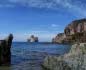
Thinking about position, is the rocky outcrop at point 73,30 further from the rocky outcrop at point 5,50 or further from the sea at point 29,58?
the rocky outcrop at point 5,50

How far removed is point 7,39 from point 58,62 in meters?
11.7

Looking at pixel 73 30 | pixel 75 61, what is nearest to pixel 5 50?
pixel 75 61

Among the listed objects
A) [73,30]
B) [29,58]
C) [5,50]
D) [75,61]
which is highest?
[73,30]

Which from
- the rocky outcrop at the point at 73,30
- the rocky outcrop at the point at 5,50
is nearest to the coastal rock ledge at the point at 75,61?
the rocky outcrop at the point at 5,50

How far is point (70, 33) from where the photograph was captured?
189m

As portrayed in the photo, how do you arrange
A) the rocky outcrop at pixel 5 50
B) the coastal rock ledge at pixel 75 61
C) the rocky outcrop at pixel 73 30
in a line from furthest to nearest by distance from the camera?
the rocky outcrop at pixel 73 30 < the rocky outcrop at pixel 5 50 < the coastal rock ledge at pixel 75 61

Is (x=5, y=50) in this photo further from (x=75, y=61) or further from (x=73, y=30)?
(x=73, y=30)

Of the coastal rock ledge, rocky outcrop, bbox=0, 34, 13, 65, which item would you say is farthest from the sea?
the coastal rock ledge

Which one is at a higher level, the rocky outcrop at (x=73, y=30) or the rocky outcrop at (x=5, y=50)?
the rocky outcrop at (x=73, y=30)

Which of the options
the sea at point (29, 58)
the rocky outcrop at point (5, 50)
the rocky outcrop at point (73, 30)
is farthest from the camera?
the rocky outcrop at point (73, 30)

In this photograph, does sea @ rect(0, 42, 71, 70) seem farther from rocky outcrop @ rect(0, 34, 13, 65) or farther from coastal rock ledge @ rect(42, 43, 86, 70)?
coastal rock ledge @ rect(42, 43, 86, 70)

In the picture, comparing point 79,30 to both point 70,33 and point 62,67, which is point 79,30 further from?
point 62,67

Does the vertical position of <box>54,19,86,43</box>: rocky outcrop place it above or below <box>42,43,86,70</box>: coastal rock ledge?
above

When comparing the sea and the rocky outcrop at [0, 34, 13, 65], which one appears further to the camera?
the rocky outcrop at [0, 34, 13, 65]
